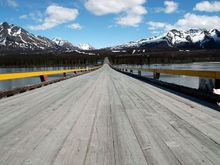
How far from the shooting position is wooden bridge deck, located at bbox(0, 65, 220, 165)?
5.00 metres

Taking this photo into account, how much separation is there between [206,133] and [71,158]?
2831mm

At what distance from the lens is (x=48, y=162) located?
4805mm

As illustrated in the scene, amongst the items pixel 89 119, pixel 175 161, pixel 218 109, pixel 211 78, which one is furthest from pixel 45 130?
pixel 211 78

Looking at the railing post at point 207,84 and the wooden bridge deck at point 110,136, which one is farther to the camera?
the railing post at point 207,84

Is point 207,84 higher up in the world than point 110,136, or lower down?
higher up

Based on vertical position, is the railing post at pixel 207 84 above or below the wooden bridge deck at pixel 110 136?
above

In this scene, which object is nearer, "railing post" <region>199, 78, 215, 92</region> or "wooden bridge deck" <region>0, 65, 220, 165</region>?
"wooden bridge deck" <region>0, 65, 220, 165</region>

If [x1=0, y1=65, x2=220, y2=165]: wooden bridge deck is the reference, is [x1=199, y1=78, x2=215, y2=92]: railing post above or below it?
above

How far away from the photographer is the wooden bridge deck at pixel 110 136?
5.00 meters

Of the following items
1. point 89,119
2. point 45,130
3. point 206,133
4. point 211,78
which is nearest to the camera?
point 206,133

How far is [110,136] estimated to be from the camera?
639 cm

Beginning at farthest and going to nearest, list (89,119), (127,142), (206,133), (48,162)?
(89,119), (206,133), (127,142), (48,162)

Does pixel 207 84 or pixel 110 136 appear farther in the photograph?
pixel 207 84

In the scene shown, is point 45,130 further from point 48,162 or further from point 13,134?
point 48,162
